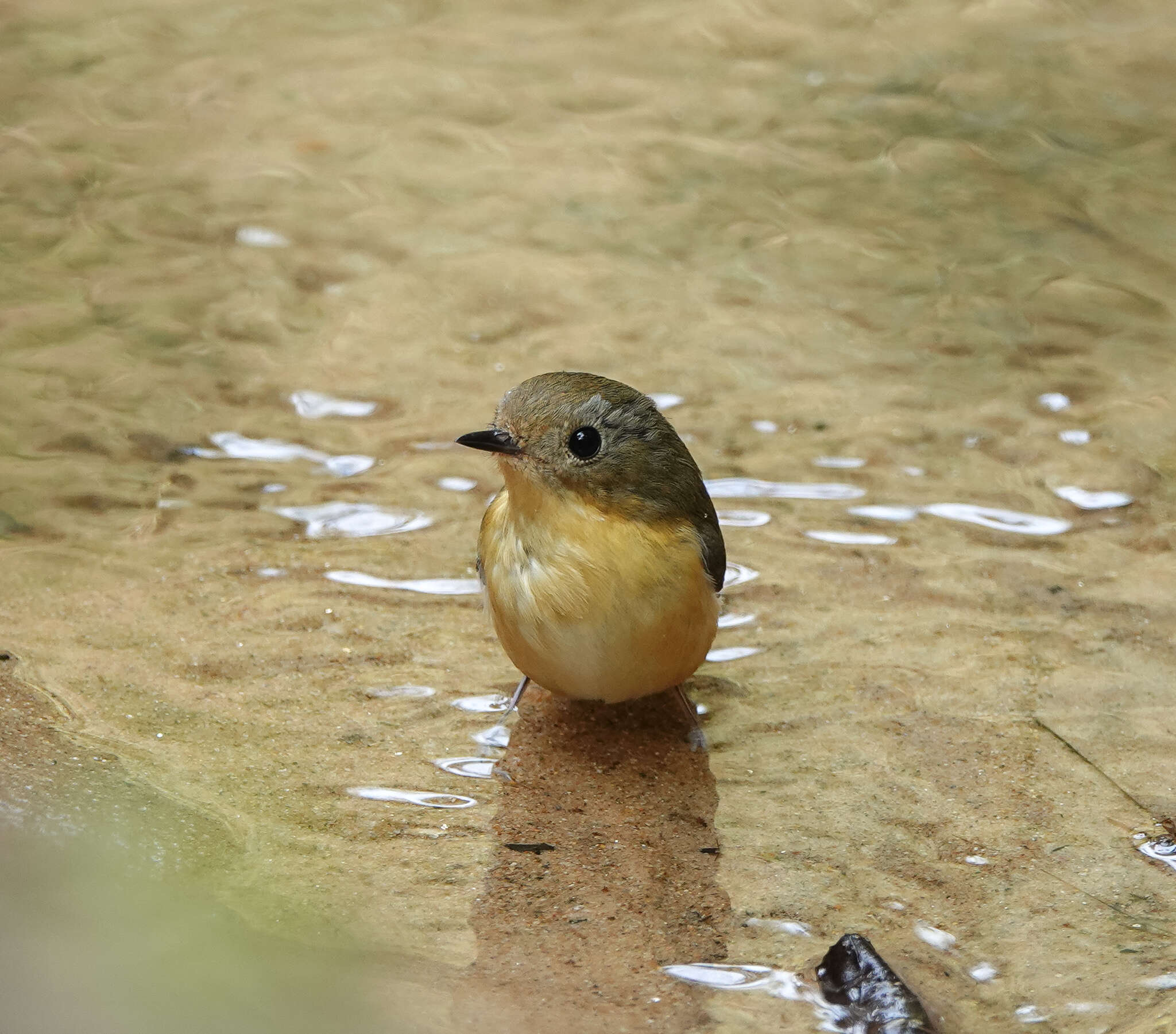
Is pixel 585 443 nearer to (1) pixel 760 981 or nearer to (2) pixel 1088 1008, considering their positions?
(1) pixel 760 981

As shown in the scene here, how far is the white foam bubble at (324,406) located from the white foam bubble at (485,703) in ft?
8.04

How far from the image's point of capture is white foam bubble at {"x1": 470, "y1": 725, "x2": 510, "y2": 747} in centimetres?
456

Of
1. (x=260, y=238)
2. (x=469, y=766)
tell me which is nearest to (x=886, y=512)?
(x=469, y=766)

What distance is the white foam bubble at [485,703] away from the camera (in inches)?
187

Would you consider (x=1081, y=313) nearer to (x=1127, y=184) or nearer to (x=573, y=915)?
(x=1127, y=184)

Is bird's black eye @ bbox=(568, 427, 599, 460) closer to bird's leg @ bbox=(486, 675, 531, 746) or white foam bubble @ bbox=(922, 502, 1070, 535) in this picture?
bird's leg @ bbox=(486, 675, 531, 746)

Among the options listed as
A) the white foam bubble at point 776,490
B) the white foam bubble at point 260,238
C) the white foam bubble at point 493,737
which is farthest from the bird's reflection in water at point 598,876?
the white foam bubble at point 260,238

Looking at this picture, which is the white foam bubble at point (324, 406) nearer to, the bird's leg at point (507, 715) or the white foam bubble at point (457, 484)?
the white foam bubble at point (457, 484)

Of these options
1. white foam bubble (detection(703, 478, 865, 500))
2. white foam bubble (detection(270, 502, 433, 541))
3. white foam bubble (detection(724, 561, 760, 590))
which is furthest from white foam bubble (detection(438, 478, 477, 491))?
white foam bubble (detection(724, 561, 760, 590))

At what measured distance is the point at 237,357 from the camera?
722 cm

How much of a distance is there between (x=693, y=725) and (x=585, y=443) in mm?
1087

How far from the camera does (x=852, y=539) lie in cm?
597

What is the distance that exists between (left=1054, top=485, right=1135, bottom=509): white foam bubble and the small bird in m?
2.58

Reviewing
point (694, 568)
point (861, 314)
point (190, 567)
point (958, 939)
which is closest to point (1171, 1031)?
point (958, 939)
